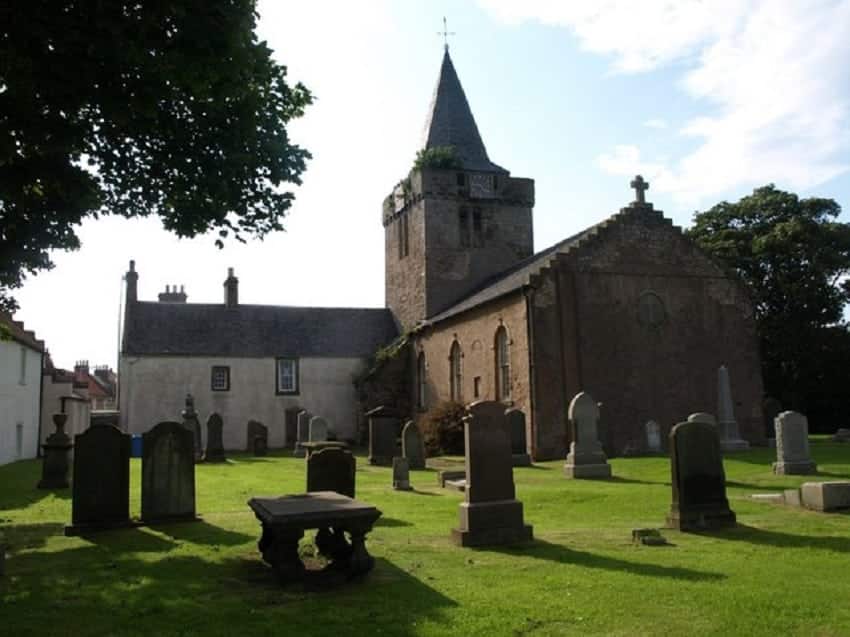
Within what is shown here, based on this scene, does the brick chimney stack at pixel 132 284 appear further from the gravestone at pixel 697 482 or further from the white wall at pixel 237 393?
the gravestone at pixel 697 482

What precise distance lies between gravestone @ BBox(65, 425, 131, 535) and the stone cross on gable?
76.6 feet

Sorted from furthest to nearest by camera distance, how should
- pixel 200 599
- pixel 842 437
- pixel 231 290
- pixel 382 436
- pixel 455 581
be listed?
pixel 231 290 < pixel 842 437 < pixel 382 436 < pixel 455 581 < pixel 200 599

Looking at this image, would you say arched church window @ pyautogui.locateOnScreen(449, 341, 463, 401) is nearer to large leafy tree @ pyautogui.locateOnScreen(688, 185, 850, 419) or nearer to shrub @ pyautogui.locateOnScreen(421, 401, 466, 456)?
shrub @ pyautogui.locateOnScreen(421, 401, 466, 456)

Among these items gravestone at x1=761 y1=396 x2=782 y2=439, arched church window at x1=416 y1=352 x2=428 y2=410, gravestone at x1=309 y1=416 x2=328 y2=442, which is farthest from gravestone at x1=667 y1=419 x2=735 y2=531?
arched church window at x1=416 y1=352 x2=428 y2=410

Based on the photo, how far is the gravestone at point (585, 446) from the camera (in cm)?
1945

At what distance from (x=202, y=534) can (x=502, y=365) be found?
→ 20.6 meters

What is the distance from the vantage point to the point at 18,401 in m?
30.7

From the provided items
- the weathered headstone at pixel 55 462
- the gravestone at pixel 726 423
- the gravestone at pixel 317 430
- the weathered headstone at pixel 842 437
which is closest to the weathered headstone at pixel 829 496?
the gravestone at pixel 726 423

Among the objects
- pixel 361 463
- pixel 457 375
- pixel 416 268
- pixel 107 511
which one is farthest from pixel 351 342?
pixel 107 511

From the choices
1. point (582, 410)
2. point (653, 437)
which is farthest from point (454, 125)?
point (582, 410)

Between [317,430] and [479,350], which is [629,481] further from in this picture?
[479,350]

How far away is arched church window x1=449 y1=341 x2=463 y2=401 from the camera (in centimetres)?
3529

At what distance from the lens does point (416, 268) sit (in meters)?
42.8

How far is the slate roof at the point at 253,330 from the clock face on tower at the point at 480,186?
9769 millimetres
